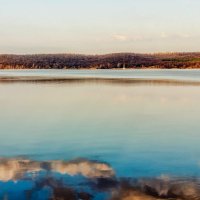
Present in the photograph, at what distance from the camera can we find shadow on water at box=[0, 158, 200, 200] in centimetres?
569

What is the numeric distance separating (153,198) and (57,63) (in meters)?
135

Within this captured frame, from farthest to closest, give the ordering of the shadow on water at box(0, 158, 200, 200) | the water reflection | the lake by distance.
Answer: the water reflection → the lake → the shadow on water at box(0, 158, 200, 200)

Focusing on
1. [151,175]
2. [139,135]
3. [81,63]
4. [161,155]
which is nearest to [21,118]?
[139,135]

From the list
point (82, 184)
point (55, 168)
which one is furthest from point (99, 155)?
point (82, 184)

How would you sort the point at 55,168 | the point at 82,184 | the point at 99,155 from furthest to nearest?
the point at 99,155 → the point at 55,168 → the point at 82,184

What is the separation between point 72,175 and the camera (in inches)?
265

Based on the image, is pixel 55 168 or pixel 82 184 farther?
pixel 55 168

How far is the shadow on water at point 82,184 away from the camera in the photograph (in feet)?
18.7

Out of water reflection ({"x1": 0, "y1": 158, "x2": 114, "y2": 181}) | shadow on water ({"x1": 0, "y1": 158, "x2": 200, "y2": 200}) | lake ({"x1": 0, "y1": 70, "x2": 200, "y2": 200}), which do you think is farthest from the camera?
water reflection ({"x1": 0, "y1": 158, "x2": 114, "y2": 181})

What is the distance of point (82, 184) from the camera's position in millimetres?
6223

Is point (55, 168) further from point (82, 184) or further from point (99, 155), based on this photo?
point (99, 155)

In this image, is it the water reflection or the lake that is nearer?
the lake

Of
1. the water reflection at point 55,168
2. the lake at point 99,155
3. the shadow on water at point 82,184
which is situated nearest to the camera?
the shadow on water at point 82,184

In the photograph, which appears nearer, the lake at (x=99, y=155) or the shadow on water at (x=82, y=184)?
the shadow on water at (x=82, y=184)
